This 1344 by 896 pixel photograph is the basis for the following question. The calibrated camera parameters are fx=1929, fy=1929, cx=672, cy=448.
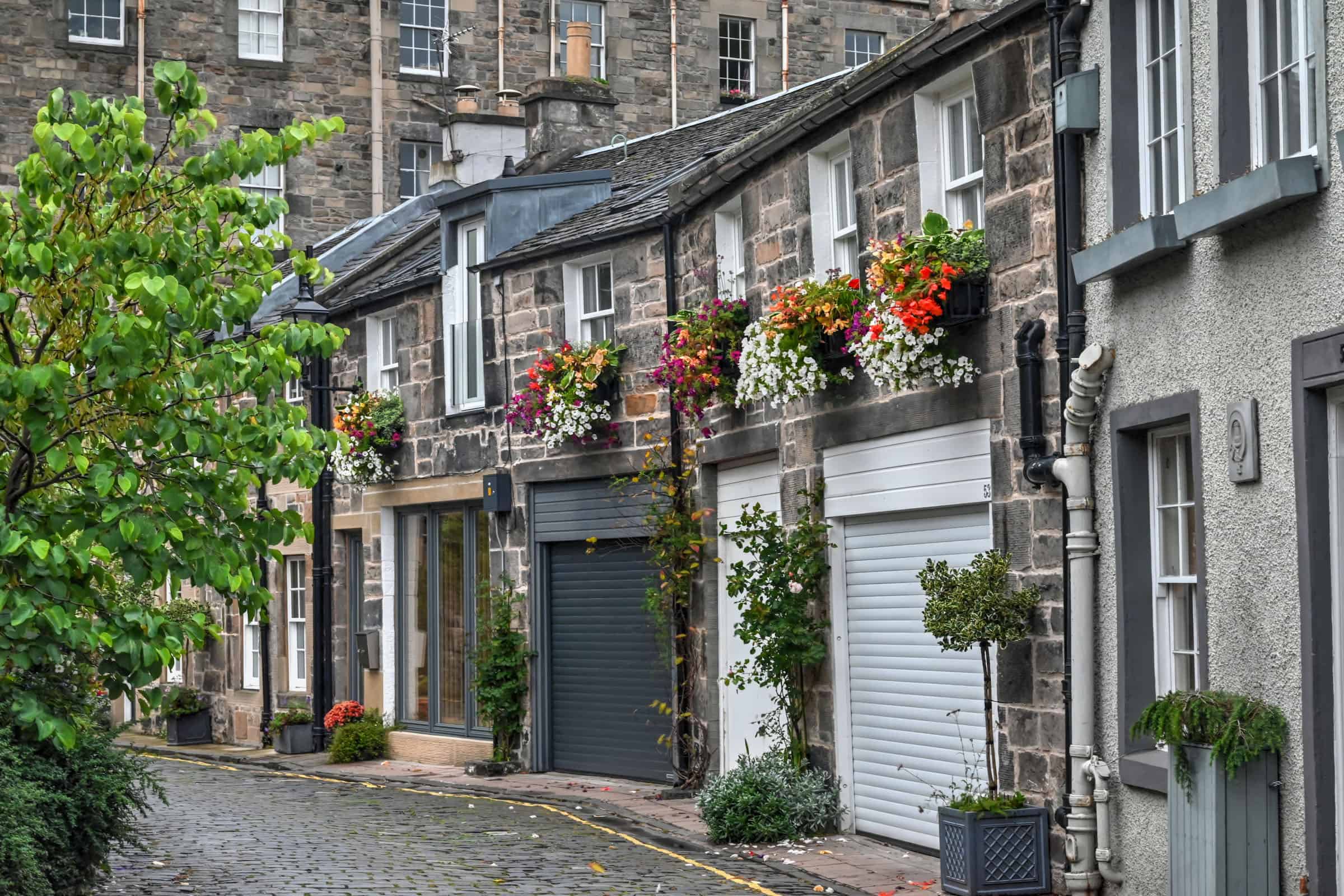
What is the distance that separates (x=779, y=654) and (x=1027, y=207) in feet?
14.0

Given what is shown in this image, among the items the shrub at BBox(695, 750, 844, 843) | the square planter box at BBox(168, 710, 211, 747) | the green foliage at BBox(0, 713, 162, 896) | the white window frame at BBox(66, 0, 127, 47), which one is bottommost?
the square planter box at BBox(168, 710, 211, 747)

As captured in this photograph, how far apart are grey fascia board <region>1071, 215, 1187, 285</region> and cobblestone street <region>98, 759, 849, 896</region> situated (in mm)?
4094

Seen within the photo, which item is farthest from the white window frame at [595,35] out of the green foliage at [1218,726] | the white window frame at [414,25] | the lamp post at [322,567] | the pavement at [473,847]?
the green foliage at [1218,726]

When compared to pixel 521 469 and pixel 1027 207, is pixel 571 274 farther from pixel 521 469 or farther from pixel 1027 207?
pixel 1027 207

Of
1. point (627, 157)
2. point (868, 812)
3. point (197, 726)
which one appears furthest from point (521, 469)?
point (197, 726)

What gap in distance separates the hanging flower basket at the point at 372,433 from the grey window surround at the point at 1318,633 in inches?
590

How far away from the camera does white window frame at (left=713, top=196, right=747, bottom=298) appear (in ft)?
53.8

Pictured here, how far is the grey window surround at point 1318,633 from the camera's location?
27.7ft

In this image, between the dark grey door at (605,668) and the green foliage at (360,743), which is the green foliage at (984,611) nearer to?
the dark grey door at (605,668)

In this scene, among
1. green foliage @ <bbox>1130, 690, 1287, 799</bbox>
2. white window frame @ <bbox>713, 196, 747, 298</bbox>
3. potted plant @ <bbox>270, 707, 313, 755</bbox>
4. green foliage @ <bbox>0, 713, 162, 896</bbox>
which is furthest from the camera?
potted plant @ <bbox>270, 707, 313, 755</bbox>

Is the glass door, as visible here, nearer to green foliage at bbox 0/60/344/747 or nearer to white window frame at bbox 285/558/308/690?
white window frame at bbox 285/558/308/690

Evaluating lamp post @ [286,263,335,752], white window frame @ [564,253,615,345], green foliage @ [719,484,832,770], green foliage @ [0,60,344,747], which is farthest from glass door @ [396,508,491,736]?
green foliage @ [0,60,344,747]

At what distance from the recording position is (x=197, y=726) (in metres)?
26.7

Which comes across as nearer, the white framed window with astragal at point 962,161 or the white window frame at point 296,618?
the white framed window with astragal at point 962,161
